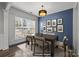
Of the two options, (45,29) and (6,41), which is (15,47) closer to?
(6,41)

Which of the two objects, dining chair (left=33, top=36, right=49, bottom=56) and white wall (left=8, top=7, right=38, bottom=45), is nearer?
white wall (left=8, top=7, right=38, bottom=45)

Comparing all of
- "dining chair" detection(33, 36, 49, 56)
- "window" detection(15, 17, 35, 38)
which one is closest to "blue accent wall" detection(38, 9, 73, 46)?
"window" detection(15, 17, 35, 38)

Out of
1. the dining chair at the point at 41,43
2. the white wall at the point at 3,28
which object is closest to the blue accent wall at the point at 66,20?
the dining chair at the point at 41,43

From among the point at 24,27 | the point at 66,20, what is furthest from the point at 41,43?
the point at 66,20

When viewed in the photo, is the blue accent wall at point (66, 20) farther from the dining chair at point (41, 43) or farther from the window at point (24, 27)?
the dining chair at point (41, 43)

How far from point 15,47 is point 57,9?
1.05 meters

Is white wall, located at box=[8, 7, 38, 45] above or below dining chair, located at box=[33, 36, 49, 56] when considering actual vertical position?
above

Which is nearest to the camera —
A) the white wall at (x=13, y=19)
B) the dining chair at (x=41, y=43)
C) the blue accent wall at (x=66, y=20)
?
the blue accent wall at (x=66, y=20)

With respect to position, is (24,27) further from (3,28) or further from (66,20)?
(66,20)

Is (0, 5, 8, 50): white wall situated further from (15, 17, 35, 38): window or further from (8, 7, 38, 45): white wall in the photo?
(15, 17, 35, 38): window

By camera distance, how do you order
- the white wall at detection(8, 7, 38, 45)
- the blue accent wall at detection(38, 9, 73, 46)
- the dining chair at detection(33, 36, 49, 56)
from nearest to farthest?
the blue accent wall at detection(38, 9, 73, 46) → the white wall at detection(8, 7, 38, 45) → the dining chair at detection(33, 36, 49, 56)

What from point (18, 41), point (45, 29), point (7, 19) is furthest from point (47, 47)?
point (7, 19)

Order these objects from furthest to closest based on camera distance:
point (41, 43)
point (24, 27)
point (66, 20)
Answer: point (41, 43) → point (24, 27) → point (66, 20)

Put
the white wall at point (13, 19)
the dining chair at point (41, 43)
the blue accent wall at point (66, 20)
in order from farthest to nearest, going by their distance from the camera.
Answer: the dining chair at point (41, 43) → the white wall at point (13, 19) → the blue accent wall at point (66, 20)
